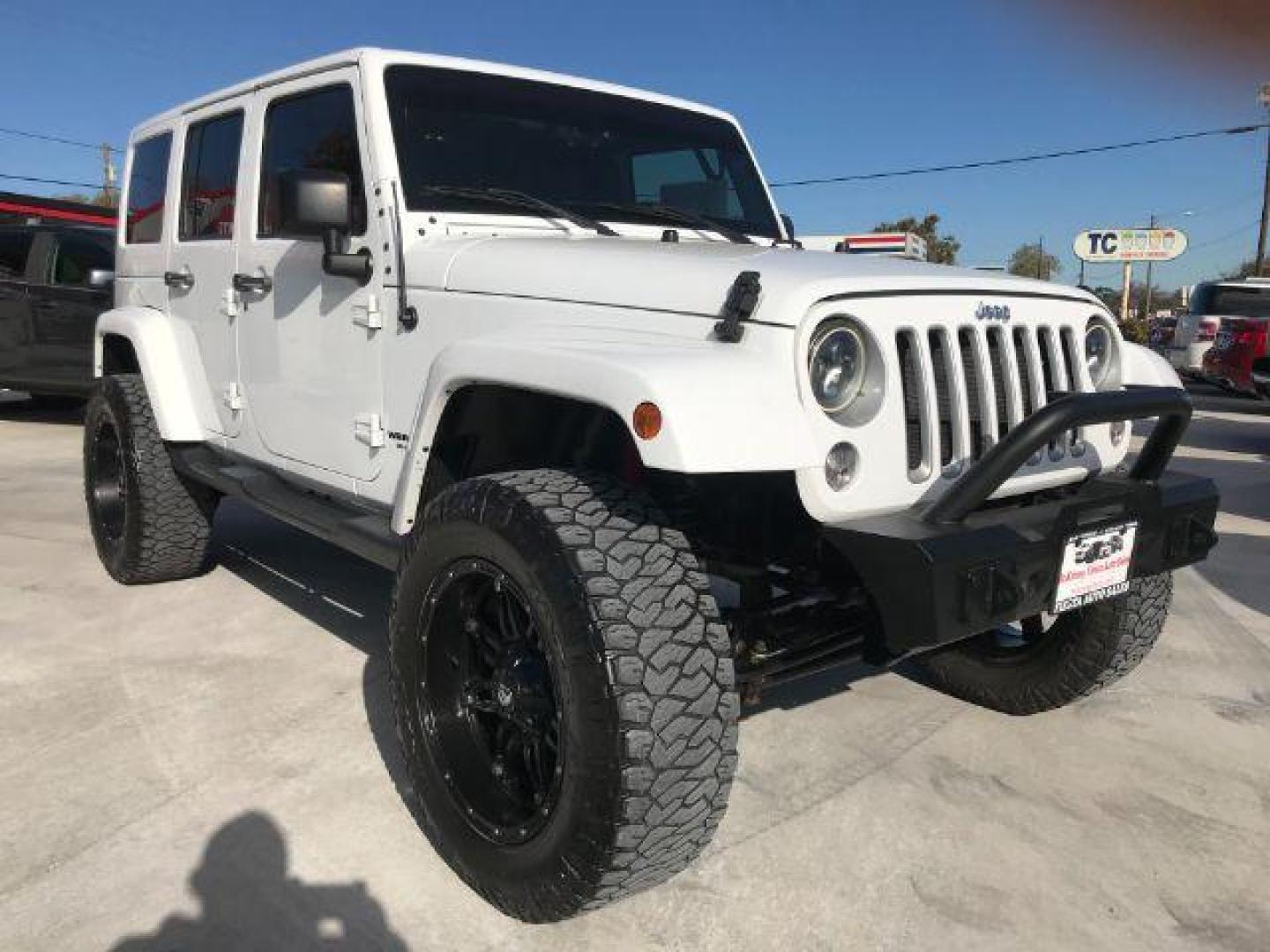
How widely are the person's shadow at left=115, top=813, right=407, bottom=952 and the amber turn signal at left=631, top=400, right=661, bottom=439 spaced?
1238 millimetres

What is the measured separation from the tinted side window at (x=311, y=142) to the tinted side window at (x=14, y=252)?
23.4 ft

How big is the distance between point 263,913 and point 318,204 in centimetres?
178

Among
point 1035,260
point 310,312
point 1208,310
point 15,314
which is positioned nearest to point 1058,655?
point 310,312

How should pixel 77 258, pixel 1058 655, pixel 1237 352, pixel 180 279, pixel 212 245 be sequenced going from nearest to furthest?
pixel 1058 655 < pixel 212 245 < pixel 180 279 < pixel 77 258 < pixel 1237 352

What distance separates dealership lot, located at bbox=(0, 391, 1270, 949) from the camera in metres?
2.31

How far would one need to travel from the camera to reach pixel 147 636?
13.4ft

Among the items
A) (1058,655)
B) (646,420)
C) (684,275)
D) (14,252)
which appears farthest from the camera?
(14,252)

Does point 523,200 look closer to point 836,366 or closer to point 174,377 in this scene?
point 836,366

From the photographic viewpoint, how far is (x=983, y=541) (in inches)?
81.8

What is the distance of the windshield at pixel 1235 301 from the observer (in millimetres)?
15383

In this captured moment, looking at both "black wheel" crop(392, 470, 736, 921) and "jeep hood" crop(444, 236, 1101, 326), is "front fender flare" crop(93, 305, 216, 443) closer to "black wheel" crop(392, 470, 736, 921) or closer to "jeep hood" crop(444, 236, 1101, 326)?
"jeep hood" crop(444, 236, 1101, 326)

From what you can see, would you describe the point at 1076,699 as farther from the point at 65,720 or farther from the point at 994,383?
the point at 65,720

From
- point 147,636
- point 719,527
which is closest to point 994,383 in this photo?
point 719,527

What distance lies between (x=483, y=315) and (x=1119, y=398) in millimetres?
1522
